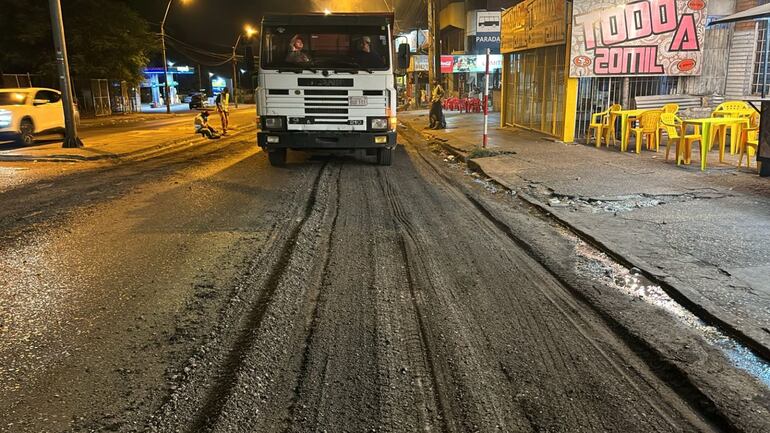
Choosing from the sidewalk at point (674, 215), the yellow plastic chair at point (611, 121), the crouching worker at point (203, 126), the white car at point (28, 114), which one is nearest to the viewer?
the sidewalk at point (674, 215)

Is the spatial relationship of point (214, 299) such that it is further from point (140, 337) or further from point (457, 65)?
point (457, 65)

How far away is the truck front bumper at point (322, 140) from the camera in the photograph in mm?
11859

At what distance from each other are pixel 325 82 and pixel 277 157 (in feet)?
7.04

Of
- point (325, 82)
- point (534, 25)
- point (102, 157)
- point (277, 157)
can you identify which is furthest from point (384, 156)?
point (534, 25)

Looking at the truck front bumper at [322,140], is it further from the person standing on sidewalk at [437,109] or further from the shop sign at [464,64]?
the shop sign at [464,64]

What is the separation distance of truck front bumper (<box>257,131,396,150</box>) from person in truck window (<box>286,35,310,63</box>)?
4.67 feet

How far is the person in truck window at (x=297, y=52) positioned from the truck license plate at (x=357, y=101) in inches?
45.0

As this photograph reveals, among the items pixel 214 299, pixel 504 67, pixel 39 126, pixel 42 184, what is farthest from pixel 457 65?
pixel 214 299

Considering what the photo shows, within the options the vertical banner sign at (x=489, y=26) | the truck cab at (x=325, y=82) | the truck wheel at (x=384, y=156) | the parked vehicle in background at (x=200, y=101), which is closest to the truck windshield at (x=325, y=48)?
the truck cab at (x=325, y=82)

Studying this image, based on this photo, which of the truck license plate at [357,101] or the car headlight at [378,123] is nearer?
the truck license plate at [357,101]

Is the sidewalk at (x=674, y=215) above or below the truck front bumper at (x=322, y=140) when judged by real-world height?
below

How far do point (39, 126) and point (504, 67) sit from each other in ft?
53.0

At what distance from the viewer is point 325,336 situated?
4234 millimetres

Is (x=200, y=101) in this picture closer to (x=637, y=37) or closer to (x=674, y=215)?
Result: (x=637, y=37)
